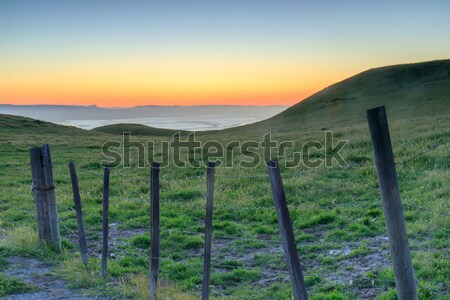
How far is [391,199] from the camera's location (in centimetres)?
477

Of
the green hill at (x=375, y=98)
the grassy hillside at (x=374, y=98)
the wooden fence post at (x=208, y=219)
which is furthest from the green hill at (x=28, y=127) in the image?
the wooden fence post at (x=208, y=219)

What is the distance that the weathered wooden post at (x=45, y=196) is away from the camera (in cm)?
968

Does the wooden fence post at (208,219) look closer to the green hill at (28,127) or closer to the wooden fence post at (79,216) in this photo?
the wooden fence post at (79,216)

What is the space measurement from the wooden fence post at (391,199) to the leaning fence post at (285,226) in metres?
1.12

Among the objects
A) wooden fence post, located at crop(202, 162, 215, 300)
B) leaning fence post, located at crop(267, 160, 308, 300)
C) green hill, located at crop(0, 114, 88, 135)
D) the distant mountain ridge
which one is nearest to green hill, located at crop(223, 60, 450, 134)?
the distant mountain ridge

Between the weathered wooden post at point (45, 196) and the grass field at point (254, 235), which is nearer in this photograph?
the grass field at point (254, 235)

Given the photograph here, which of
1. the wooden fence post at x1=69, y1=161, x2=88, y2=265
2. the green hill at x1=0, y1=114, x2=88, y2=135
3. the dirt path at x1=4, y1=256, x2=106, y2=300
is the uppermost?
the green hill at x1=0, y1=114, x2=88, y2=135

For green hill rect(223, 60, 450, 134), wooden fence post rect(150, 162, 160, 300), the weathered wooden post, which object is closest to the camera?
wooden fence post rect(150, 162, 160, 300)

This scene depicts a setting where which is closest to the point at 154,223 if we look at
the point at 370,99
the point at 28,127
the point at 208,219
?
the point at 208,219

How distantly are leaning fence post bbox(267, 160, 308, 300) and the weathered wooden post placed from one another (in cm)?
615

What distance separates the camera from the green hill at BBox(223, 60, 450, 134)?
6500cm

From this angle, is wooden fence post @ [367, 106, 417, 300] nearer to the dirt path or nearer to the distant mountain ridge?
the dirt path

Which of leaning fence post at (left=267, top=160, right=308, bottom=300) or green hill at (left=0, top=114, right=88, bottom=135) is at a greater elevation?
green hill at (left=0, top=114, right=88, bottom=135)

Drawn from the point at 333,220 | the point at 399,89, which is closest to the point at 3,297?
the point at 333,220
